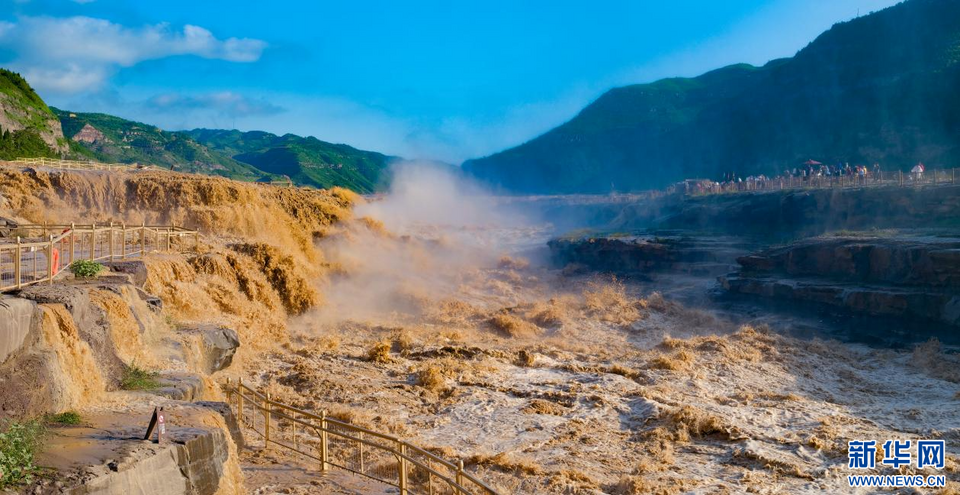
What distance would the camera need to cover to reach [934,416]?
532 inches

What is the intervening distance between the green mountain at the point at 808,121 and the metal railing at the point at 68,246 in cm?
5708

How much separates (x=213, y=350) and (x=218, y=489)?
19.0ft

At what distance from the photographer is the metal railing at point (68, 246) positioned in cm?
983

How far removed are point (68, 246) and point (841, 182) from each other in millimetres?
35191

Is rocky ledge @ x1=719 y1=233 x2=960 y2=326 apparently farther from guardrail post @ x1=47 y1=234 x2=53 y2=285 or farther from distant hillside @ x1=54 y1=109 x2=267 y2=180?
distant hillside @ x1=54 y1=109 x2=267 y2=180

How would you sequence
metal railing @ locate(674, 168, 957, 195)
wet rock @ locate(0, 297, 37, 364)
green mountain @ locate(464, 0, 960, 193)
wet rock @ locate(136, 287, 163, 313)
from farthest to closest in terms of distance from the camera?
green mountain @ locate(464, 0, 960, 193) < metal railing @ locate(674, 168, 957, 195) < wet rock @ locate(136, 287, 163, 313) < wet rock @ locate(0, 297, 37, 364)

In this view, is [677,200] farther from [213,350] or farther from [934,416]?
[213,350]

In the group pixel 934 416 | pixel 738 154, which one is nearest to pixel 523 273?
pixel 934 416

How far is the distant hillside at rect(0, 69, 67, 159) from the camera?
3447 centimetres

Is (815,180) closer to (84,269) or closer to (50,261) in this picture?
(84,269)

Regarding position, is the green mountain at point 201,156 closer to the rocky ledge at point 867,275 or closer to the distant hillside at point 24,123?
the distant hillside at point 24,123

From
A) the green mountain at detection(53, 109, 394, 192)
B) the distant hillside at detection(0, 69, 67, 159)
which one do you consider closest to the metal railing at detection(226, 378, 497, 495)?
the distant hillside at detection(0, 69, 67, 159)

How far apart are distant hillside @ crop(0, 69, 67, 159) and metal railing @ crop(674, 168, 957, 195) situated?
3956cm

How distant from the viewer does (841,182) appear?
36750 mm
